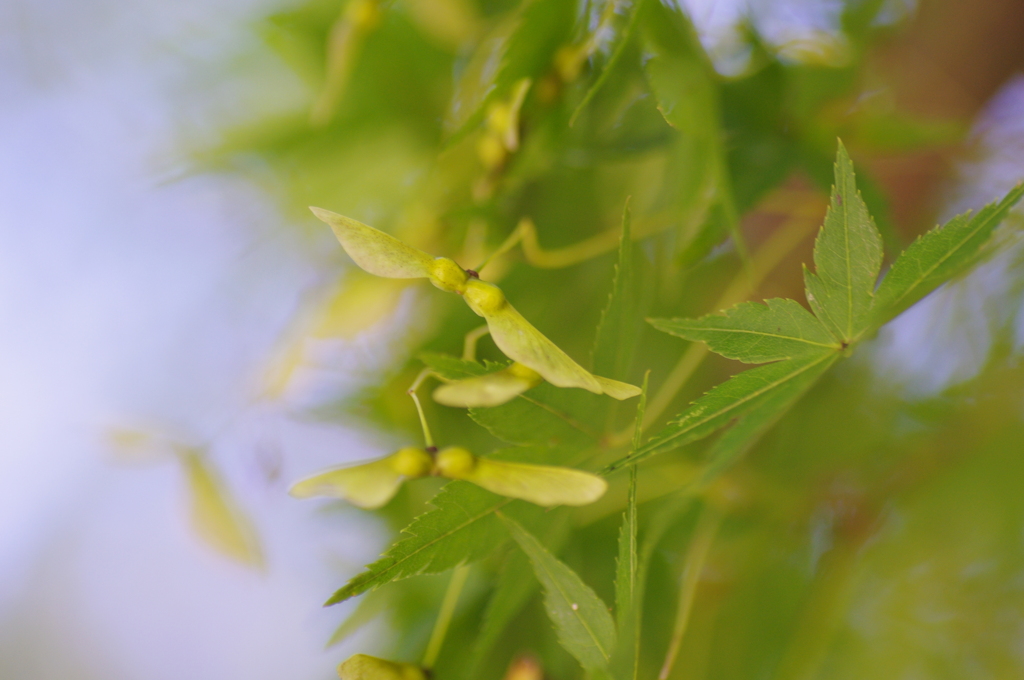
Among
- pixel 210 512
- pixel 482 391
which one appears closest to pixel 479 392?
pixel 482 391

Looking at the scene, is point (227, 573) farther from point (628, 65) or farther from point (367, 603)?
point (628, 65)

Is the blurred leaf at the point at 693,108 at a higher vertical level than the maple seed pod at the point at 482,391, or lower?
higher

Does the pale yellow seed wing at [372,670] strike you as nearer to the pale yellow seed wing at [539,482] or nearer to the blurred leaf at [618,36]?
the pale yellow seed wing at [539,482]

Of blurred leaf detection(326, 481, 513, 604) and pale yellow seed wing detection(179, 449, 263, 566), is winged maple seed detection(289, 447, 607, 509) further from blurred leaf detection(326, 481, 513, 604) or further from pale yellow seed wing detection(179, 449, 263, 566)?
pale yellow seed wing detection(179, 449, 263, 566)

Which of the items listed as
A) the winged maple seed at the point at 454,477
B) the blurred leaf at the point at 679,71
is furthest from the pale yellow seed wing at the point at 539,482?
the blurred leaf at the point at 679,71

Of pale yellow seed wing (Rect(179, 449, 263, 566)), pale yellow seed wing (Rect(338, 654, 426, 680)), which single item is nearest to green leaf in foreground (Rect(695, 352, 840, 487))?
pale yellow seed wing (Rect(338, 654, 426, 680))

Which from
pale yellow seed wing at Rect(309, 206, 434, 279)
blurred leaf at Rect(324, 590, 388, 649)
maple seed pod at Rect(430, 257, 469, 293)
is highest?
pale yellow seed wing at Rect(309, 206, 434, 279)
